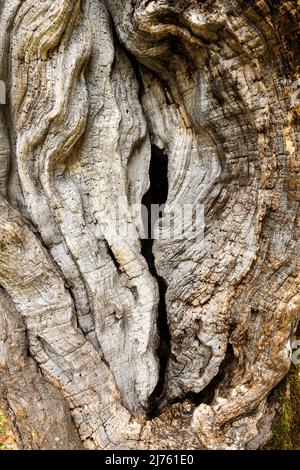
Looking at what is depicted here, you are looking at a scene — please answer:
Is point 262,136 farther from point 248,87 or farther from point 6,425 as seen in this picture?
point 6,425

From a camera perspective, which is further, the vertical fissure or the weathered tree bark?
the vertical fissure

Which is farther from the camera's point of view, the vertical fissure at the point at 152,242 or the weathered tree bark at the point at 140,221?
the vertical fissure at the point at 152,242

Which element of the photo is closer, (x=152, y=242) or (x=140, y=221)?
(x=140, y=221)

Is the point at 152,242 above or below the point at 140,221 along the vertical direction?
below
